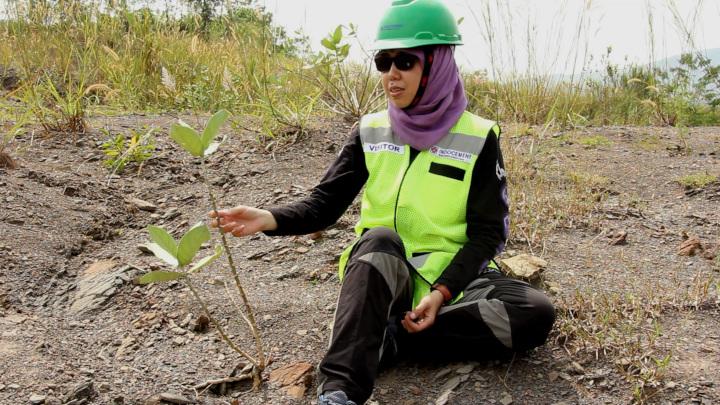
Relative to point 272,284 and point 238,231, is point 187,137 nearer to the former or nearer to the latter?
point 238,231

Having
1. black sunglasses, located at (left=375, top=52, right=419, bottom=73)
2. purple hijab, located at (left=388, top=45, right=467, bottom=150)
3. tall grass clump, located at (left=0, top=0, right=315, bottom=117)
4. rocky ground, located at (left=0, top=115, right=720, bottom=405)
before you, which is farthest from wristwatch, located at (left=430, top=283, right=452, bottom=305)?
tall grass clump, located at (left=0, top=0, right=315, bottom=117)

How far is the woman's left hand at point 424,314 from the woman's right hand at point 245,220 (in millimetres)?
509

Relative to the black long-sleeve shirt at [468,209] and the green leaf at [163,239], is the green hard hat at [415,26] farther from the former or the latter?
the green leaf at [163,239]

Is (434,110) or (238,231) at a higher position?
(434,110)

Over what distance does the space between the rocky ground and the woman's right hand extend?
1.46 ft

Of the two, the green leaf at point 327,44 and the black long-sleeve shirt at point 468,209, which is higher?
the green leaf at point 327,44

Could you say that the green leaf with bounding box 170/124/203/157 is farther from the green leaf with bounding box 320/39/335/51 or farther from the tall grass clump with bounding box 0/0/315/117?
the tall grass clump with bounding box 0/0/315/117

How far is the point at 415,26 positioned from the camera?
2.00m

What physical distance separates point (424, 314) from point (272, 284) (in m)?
0.83

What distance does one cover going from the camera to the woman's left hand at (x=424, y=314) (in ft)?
5.98

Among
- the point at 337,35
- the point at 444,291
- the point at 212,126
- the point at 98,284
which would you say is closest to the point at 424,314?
the point at 444,291

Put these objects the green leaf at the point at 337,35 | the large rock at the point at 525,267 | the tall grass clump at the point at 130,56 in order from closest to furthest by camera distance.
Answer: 1. the large rock at the point at 525,267
2. the green leaf at the point at 337,35
3. the tall grass clump at the point at 130,56

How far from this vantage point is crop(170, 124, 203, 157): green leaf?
1517mm

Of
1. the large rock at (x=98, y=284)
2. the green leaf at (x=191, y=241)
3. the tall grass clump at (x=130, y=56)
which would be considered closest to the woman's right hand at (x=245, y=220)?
the green leaf at (x=191, y=241)
